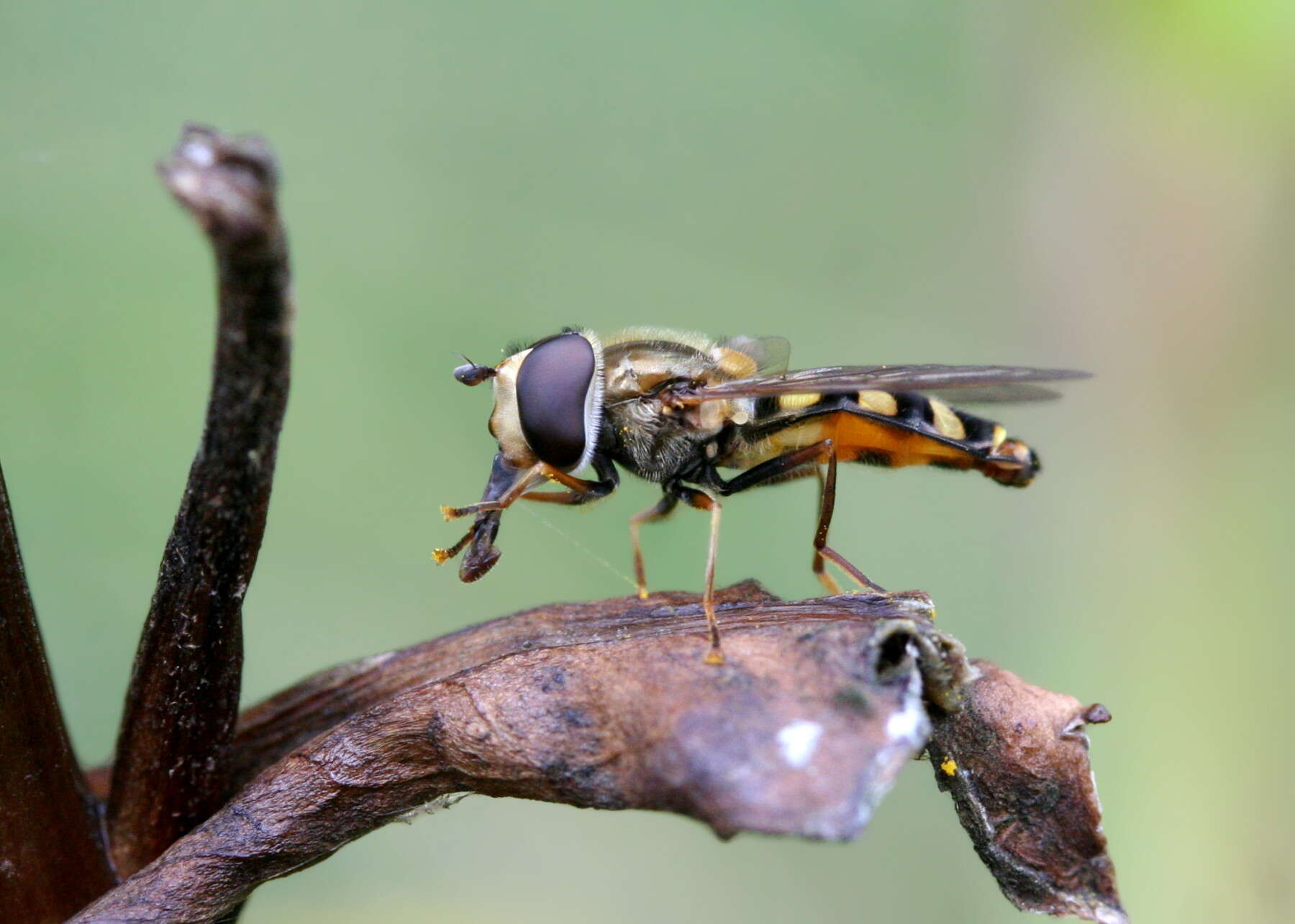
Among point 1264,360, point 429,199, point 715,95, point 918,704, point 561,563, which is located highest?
point 715,95

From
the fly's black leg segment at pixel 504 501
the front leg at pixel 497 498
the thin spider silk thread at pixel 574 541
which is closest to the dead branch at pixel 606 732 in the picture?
the front leg at pixel 497 498

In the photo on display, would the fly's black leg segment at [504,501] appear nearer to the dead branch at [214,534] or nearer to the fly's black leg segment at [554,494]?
Answer: the fly's black leg segment at [554,494]

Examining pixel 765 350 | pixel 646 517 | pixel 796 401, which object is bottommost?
pixel 646 517

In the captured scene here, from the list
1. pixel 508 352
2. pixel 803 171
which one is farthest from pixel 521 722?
pixel 803 171

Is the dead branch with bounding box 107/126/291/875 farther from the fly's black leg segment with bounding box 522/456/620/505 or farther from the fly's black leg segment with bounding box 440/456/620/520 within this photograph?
the fly's black leg segment with bounding box 522/456/620/505

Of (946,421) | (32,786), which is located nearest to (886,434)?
(946,421)

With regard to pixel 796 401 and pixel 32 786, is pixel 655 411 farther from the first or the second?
pixel 32 786

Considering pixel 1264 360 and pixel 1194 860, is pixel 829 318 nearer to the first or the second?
pixel 1264 360
